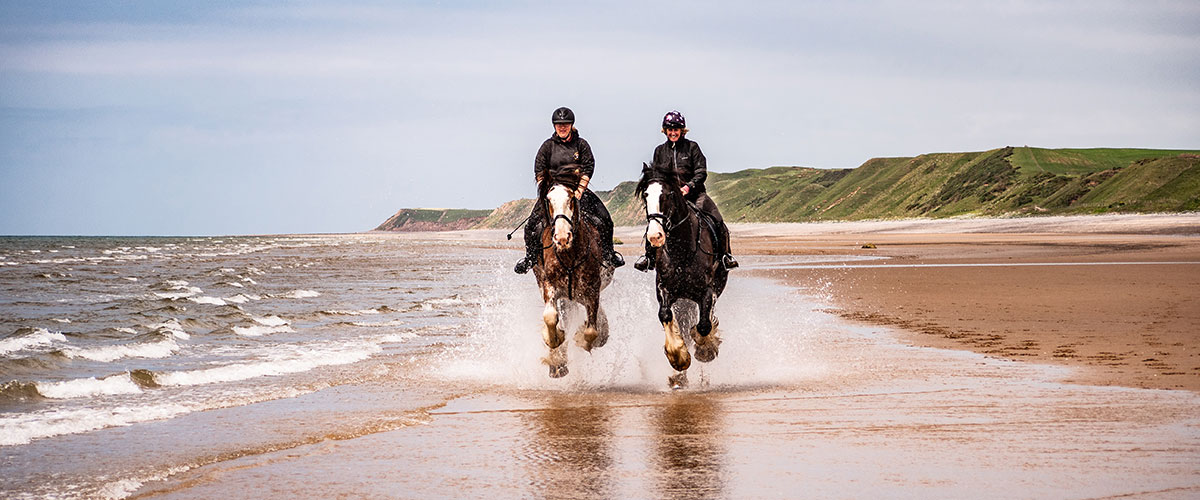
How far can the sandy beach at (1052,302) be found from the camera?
12086mm

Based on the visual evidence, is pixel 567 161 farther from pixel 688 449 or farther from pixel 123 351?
pixel 123 351

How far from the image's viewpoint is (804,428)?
8094 millimetres

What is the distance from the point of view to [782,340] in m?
14.8

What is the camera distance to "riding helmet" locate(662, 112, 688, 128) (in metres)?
11.7

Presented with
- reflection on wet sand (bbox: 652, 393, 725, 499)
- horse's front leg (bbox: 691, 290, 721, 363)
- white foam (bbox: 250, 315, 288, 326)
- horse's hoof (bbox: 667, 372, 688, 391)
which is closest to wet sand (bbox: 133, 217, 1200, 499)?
reflection on wet sand (bbox: 652, 393, 725, 499)

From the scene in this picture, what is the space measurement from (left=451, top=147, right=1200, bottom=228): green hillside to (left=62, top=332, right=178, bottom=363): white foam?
73133 millimetres

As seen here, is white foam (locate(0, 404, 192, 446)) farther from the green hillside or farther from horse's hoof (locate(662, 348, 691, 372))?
the green hillside

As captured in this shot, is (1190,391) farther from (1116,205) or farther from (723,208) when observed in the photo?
(723,208)

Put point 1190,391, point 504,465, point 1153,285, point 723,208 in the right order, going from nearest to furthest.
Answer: point 504,465 → point 1190,391 → point 1153,285 → point 723,208

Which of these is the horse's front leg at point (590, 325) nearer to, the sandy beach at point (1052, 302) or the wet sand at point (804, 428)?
the wet sand at point (804, 428)

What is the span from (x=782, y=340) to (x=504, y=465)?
8.56 m

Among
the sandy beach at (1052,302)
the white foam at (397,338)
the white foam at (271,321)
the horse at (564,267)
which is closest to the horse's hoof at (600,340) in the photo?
the horse at (564,267)

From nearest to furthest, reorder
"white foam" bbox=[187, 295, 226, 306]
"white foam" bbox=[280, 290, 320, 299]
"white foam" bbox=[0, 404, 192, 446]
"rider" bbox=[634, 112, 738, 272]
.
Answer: "white foam" bbox=[0, 404, 192, 446], "rider" bbox=[634, 112, 738, 272], "white foam" bbox=[187, 295, 226, 306], "white foam" bbox=[280, 290, 320, 299]

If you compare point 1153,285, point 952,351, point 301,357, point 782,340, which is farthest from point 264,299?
point 1153,285
